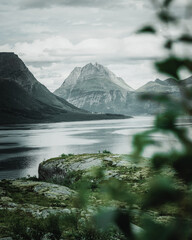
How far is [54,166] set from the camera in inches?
596

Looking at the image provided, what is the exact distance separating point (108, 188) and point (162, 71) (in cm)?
38

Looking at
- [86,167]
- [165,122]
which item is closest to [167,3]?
[165,122]

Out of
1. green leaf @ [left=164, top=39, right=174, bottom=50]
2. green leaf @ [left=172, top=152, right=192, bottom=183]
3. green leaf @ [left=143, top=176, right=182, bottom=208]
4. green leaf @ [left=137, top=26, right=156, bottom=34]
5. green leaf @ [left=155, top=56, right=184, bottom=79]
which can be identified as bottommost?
green leaf @ [left=143, top=176, right=182, bottom=208]

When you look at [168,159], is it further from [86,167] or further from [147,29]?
[86,167]

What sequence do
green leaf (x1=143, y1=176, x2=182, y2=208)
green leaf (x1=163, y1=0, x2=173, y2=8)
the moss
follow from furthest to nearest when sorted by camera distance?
the moss → green leaf (x1=163, y1=0, x2=173, y2=8) → green leaf (x1=143, y1=176, x2=182, y2=208)

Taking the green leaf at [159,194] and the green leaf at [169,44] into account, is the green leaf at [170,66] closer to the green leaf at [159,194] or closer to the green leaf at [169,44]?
the green leaf at [169,44]

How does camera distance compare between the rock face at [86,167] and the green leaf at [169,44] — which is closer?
the green leaf at [169,44]

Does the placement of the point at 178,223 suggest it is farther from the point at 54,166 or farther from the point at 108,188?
the point at 54,166

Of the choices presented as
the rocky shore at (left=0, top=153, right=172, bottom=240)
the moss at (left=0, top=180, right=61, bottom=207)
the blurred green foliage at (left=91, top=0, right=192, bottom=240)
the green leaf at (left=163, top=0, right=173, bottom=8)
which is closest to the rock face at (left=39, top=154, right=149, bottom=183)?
the rocky shore at (left=0, top=153, right=172, bottom=240)

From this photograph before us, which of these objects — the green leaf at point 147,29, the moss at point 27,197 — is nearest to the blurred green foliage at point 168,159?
the green leaf at point 147,29

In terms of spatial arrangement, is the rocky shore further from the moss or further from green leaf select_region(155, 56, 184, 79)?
green leaf select_region(155, 56, 184, 79)

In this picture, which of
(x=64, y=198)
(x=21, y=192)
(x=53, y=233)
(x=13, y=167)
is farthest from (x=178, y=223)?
(x=13, y=167)

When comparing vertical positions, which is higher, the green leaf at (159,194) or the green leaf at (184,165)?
the green leaf at (184,165)

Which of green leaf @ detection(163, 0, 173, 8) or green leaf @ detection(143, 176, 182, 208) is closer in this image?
green leaf @ detection(143, 176, 182, 208)
